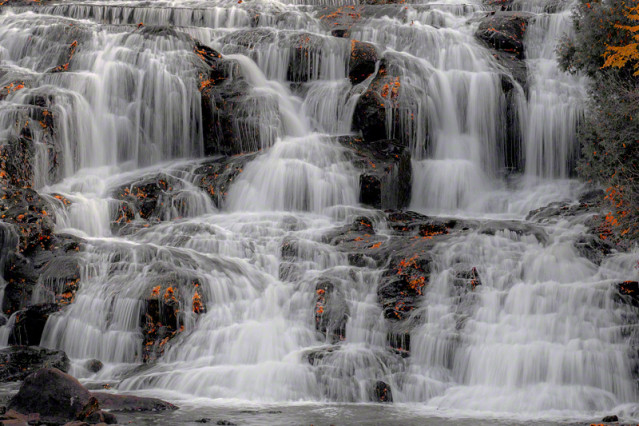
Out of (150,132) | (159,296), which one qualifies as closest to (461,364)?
(159,296)

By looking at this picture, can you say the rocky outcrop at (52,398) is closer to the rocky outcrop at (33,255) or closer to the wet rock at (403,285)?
the rocky outcrop at (33,255)

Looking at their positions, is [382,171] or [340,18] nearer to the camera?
[382,171]

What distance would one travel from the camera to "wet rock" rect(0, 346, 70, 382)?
1292 centimetres

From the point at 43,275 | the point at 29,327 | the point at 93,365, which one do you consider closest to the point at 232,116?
the point at 43,275

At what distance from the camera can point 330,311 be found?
1449 centimetres

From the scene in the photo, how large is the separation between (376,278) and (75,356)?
5.69 m

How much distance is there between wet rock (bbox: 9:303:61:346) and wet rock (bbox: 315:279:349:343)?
4984 millimetres

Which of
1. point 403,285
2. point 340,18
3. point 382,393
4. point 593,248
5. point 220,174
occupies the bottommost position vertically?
point 382,393

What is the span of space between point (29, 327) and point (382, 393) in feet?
22.0

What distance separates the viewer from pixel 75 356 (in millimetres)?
14188

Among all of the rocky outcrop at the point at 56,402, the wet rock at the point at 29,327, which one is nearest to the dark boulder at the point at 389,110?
the wet rock at the point at 29,327

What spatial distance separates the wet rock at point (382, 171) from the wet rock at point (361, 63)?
2720 millimetres

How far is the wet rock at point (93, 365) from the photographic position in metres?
13.6

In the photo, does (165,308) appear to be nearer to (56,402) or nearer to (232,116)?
(56,402)
